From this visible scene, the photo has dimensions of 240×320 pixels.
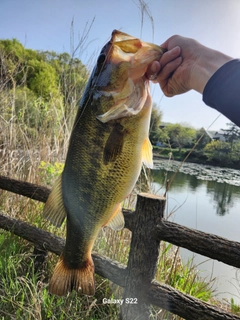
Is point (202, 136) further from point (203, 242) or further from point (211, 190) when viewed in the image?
point (211, 190)

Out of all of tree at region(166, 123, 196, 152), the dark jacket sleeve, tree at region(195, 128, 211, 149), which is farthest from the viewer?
tree at region(166, 123, 196, 152)

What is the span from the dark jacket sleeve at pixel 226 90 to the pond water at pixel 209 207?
3011 millimetres

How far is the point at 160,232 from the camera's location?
204 cm

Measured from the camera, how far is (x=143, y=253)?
2.07 meters

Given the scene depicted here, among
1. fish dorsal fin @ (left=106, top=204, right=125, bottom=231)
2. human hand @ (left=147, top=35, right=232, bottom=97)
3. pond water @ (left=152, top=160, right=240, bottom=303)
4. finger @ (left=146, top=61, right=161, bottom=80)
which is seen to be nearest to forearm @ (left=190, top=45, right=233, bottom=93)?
human hand @ (left=147, top=35, right=232, bottom=97)

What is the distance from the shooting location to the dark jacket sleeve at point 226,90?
40.3 inches

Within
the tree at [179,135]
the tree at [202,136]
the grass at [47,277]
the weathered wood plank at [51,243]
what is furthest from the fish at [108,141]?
the tree at [179,135]

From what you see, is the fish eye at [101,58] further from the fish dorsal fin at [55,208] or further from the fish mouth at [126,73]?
the fish dorsal fin at [55,208]

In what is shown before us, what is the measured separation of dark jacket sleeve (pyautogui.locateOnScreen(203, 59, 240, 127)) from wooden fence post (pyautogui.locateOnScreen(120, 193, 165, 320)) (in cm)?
108

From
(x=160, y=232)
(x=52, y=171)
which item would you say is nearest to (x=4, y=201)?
(x=52, y=171)

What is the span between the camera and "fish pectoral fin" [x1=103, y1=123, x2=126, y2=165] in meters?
1.15

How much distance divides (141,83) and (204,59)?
262mm

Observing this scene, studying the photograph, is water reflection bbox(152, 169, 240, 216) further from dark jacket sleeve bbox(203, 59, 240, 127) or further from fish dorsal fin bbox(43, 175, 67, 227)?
dark jacket sleeve bbox(203, 59, 240, 127)

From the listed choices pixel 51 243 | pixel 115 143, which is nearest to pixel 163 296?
pixel 51 243
